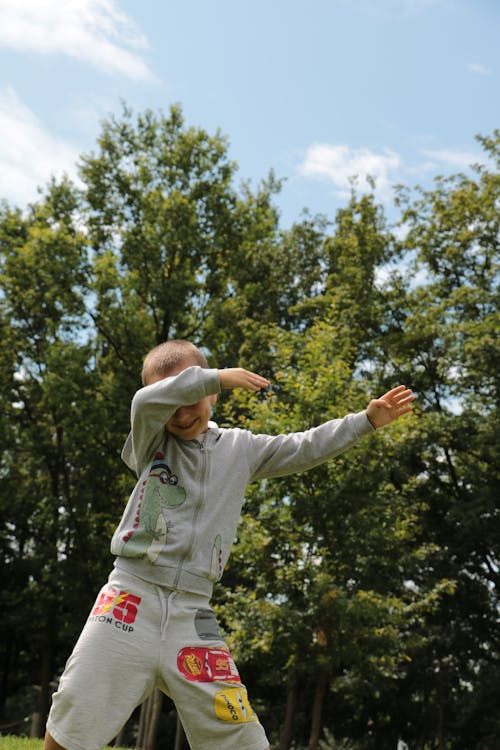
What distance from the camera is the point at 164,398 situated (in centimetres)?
289

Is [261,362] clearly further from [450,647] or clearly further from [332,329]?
[450,647]

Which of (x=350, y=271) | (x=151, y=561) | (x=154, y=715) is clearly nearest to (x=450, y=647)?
(x=154, y=715)

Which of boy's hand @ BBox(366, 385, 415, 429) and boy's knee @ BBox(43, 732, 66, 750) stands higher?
boy's hand @ BBox(366, 385, 415, 429)

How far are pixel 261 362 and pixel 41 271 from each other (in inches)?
255

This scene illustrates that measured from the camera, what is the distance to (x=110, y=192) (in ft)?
74.7

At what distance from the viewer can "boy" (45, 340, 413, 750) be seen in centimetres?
268

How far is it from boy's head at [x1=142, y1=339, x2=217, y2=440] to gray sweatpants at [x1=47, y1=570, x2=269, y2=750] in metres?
0.60

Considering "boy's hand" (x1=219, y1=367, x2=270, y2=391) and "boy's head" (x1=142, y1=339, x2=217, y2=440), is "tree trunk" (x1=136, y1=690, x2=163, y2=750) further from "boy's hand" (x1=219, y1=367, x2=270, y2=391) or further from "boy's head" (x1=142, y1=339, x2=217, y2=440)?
"boy's hand" (x1=219, y1=367, x2=270, y2=391)

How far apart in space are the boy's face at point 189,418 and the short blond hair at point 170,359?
0.02 m

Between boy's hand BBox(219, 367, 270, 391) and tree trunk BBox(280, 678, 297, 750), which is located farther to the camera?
tree trunk BBox(280, 678, 297, 750)

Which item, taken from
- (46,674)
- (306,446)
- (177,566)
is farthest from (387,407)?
(46,674)

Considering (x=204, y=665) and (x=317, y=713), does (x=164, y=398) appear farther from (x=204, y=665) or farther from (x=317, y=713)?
(x=317, y=713)

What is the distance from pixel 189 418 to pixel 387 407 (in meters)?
0.83


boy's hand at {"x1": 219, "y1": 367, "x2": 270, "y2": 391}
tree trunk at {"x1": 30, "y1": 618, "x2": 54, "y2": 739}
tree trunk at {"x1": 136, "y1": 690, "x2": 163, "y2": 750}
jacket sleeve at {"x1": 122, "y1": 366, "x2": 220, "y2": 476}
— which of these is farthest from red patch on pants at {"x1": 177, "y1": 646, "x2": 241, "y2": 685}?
tree trunk at {"x1": 30, "y1": 618, "x2": 54, "y2": 739}
